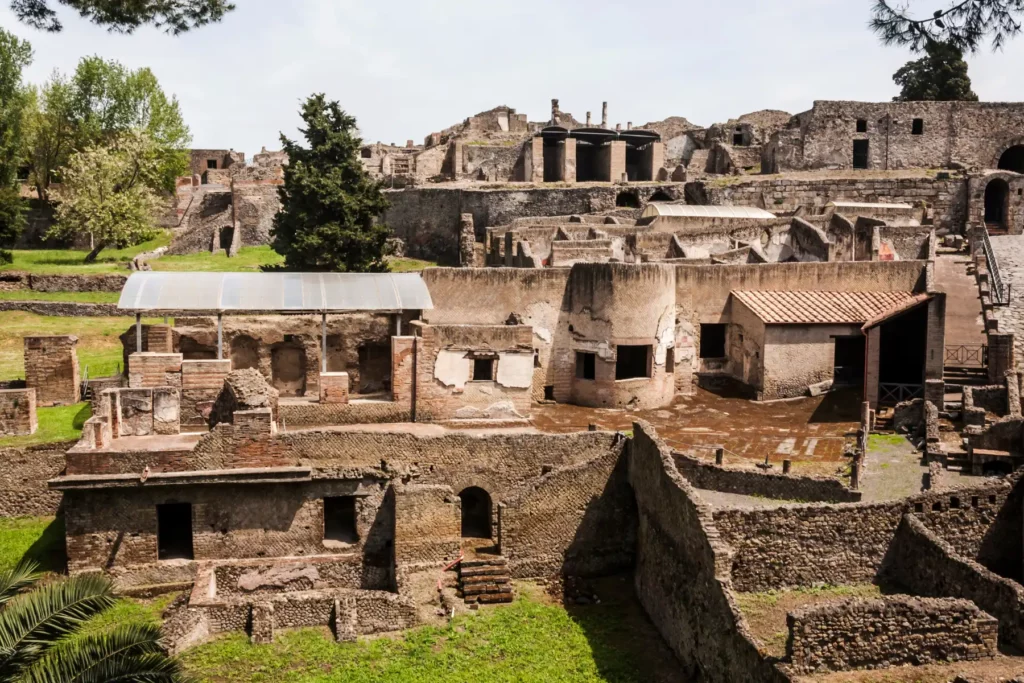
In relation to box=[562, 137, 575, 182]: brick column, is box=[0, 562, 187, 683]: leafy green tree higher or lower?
lower

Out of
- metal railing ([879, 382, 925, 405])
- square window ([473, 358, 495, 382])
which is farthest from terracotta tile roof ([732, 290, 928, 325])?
square window ([473, 358, 495, 382])

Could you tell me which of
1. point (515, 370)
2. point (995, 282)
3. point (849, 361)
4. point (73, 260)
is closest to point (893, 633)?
point (515, 370)

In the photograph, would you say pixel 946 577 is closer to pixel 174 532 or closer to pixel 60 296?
pixel 174 532

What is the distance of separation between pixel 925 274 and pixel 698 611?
14927 millimetres

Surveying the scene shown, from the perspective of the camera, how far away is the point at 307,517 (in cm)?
1808

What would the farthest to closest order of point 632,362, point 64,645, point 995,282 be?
1. point 995,282
2. point 632,362
3. point 64,645

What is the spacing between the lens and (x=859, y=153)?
148ft

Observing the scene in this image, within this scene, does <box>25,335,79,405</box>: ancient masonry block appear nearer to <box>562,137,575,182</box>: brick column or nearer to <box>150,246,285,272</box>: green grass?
<box>150,246,285,272</box>: green grass

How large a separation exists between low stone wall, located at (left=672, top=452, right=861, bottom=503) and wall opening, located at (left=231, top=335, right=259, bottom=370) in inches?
373

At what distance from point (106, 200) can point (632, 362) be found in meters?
24.8

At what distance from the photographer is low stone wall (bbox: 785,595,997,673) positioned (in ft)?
40.3

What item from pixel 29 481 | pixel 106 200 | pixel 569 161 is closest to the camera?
pixel 29 481

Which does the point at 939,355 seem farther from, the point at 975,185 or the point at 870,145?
the point at 870,145

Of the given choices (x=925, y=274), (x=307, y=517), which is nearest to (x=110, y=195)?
(x=307, y=517)
